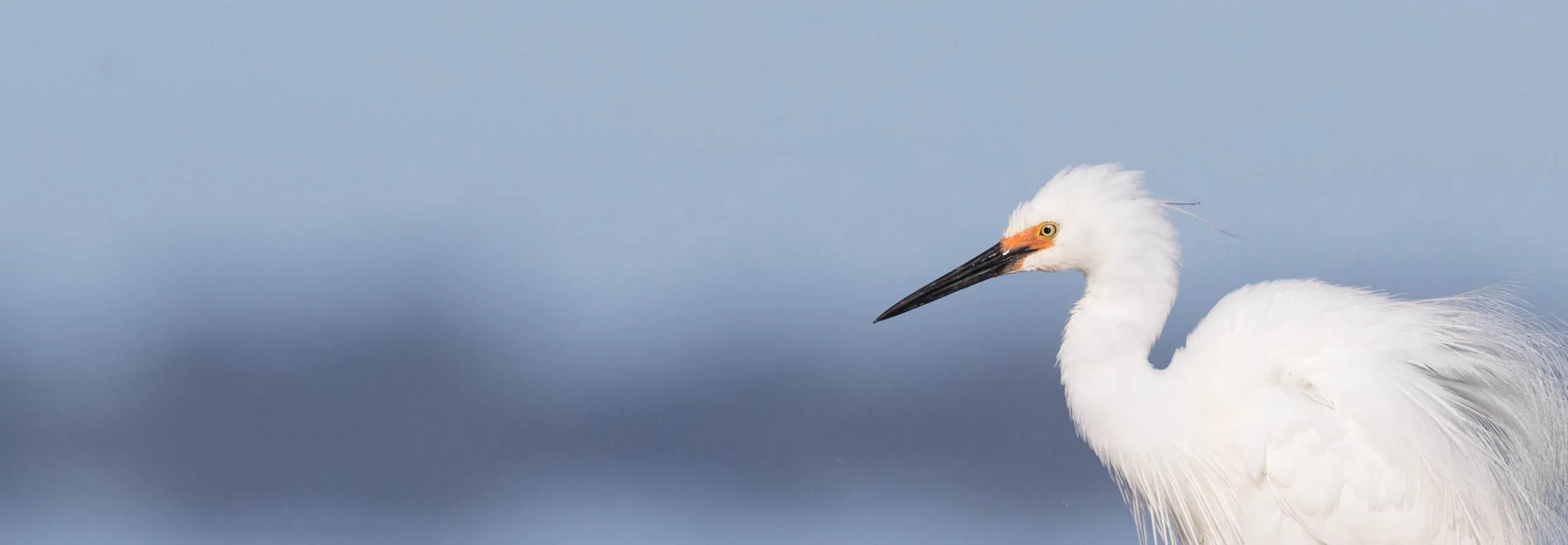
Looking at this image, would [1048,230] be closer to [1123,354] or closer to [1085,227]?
[1085,227]

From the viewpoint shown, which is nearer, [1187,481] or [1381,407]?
[1381,407]

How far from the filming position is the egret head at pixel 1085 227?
2.10 metres

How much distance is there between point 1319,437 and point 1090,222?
47 centimetres

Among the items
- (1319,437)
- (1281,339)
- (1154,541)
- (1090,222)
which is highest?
(1090,222)

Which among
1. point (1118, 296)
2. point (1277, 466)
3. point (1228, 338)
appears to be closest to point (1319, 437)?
point (1277, 466)

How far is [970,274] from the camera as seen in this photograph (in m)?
2.28

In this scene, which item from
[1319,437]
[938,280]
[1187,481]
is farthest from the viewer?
[938,280]

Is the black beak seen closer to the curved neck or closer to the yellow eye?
the yellow eye

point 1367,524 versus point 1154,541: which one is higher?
point 1367,524

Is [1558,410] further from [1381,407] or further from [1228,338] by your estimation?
[1228,338]

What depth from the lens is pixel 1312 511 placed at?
204cm

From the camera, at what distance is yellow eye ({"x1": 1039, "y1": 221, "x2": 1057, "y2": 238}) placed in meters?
2.17

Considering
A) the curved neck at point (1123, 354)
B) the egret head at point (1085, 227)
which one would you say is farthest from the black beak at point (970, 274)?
the curved neck at point (1123, 354)

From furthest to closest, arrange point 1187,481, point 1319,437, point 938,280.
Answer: point 938,280 < point 1187,481 < point 1319,437
